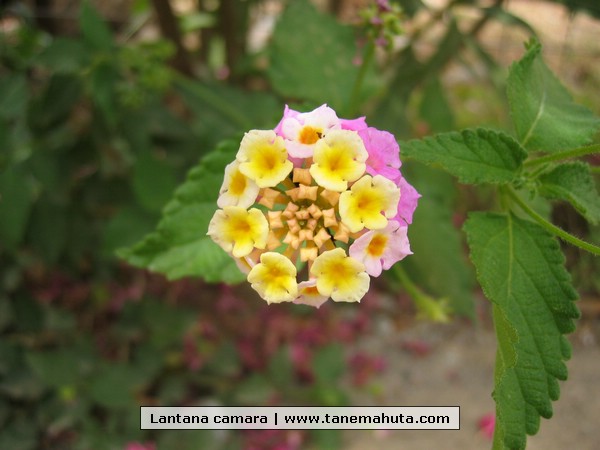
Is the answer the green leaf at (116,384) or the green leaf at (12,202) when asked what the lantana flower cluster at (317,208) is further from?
the green leaf at (116,384)

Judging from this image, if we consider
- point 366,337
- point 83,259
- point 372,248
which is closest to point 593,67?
point 366,337

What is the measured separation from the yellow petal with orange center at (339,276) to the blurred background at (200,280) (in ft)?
1.13

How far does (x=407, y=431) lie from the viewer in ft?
4.90

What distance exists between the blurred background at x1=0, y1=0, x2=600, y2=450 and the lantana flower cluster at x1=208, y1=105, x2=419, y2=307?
26 centimetres

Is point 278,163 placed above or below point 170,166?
below

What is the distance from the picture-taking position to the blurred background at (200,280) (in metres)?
1.15

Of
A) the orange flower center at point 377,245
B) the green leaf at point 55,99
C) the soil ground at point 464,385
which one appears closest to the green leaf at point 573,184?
the orange flower center at point 377,245

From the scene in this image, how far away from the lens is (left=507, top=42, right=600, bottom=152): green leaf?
2.54 ft

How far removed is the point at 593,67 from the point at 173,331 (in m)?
1.77

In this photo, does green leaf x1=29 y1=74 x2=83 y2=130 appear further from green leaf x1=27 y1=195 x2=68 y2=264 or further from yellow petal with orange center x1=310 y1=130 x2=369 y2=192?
yellow petal with orange center x1=310 y1=130 x2=369 y2=192

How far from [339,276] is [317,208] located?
0.26 ft

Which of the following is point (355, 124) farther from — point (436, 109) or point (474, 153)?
point (436, 109)

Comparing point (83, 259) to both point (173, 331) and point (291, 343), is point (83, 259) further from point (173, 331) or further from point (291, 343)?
point (291, 343)
